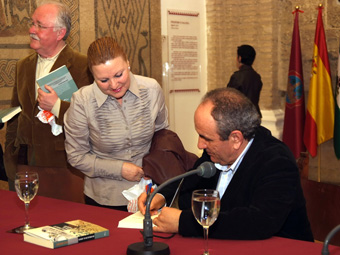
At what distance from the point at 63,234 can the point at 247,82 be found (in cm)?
540

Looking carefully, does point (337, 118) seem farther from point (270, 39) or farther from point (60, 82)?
point (60, 82)

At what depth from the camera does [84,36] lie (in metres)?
6.95

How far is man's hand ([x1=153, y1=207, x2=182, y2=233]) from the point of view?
2414 mm

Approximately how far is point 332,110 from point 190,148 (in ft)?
9.01

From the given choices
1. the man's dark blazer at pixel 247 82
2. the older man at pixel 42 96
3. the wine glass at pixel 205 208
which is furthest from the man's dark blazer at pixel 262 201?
the man's dark blazer at pixel 247 82

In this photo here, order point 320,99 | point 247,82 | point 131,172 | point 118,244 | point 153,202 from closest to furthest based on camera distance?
point 118,244, point 153,202, point 131,172, point 320,99, point 247,82

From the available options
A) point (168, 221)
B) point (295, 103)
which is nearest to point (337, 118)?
point (295, 103)

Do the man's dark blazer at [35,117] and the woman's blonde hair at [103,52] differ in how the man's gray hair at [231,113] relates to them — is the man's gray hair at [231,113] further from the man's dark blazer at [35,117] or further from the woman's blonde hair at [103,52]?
the man's dark blazer at [35,117]

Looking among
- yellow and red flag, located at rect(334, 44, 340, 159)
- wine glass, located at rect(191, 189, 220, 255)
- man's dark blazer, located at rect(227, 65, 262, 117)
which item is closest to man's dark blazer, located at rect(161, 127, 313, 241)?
wine glass, located at rect(191, 189, 220, 255)

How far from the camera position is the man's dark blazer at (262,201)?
2334mm

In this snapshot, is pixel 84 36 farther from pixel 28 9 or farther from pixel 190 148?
pixel 190 148

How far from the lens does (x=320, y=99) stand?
695 centimetres

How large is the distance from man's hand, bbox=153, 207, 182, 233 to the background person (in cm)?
516

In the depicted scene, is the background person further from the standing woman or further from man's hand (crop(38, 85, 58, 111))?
the standing woman
